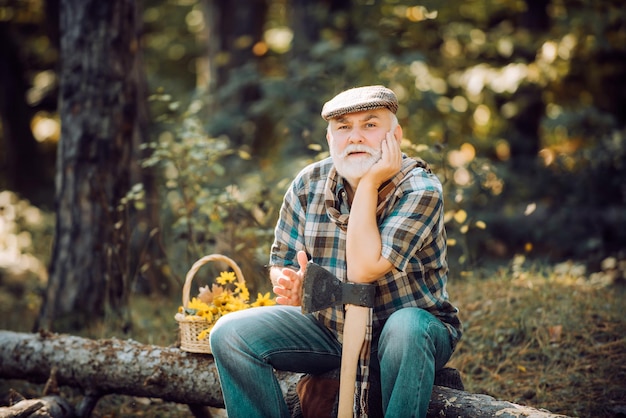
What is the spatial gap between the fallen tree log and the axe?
0.69 m

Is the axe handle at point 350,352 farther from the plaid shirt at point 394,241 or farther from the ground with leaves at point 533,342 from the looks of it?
the ground with leaves at point 533,342

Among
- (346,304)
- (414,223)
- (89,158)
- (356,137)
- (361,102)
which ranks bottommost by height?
(346,304)

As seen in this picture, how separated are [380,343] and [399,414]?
0.96ft

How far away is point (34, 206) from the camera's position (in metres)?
9.90

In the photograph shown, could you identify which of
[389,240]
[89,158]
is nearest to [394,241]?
[389,240]

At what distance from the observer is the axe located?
2.85 meters

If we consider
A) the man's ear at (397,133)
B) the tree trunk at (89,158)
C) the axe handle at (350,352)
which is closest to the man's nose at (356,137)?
the man's ear at (397,133)

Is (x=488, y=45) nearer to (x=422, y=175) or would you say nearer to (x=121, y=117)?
(x=121, y=117)

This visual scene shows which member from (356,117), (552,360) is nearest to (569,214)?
(552,360)

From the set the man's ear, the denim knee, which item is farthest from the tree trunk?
the denim knee

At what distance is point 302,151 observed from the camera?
26.4 feet

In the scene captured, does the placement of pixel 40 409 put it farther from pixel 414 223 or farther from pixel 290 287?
pixel 414 223

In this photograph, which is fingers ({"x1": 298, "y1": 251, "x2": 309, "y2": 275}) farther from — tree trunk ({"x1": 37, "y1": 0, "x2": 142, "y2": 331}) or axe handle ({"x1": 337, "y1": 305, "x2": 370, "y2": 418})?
tree trunk ({"x1": 37, "y1": 0, "x2": 142, "y2": 331})

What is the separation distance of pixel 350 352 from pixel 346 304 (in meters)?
0.19
